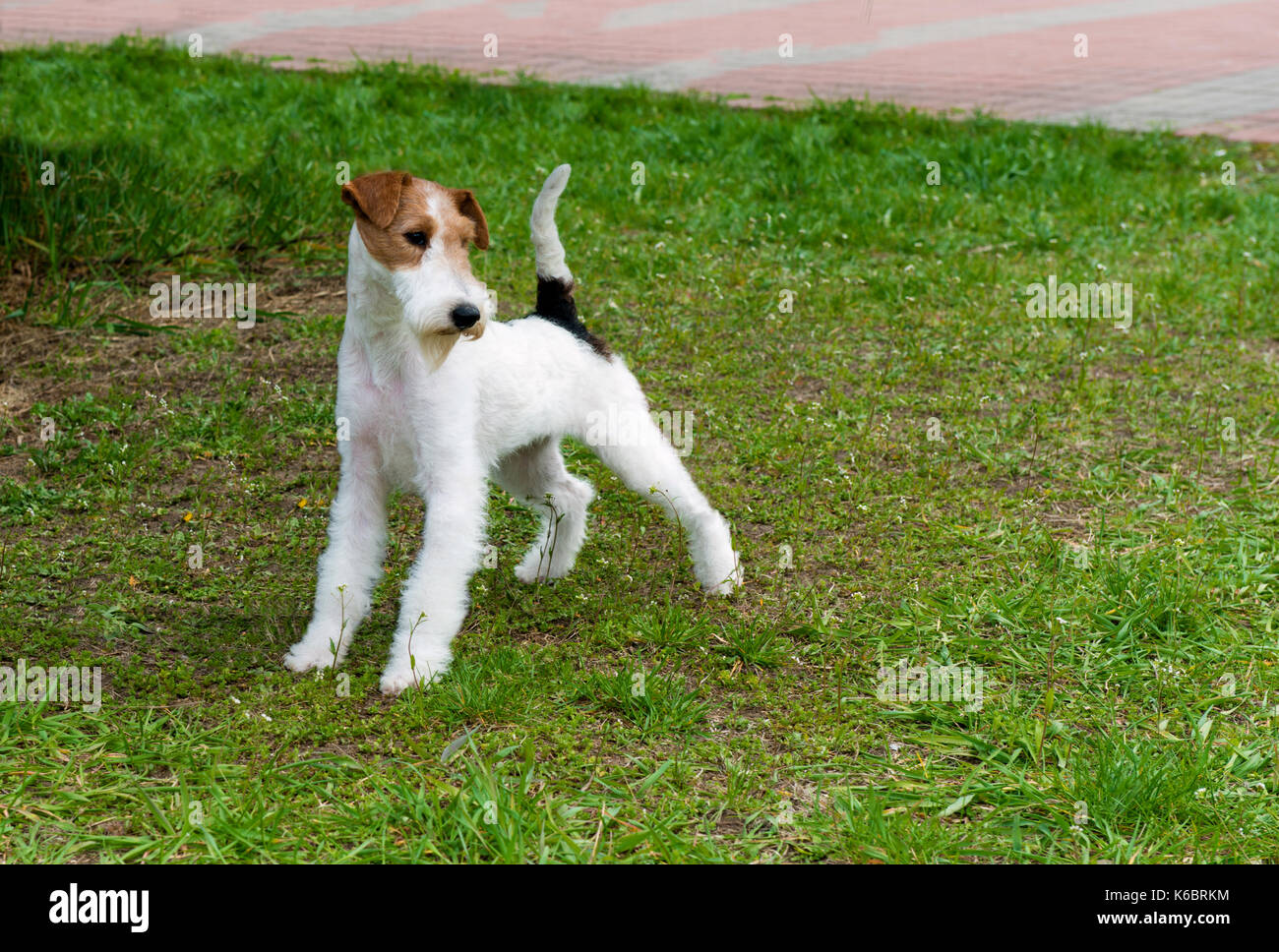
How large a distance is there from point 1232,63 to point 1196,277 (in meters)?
5.38

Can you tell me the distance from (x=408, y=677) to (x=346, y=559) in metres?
0.42

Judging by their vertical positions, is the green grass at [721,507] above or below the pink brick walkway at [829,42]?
below

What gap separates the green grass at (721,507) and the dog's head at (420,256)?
0.98 metres

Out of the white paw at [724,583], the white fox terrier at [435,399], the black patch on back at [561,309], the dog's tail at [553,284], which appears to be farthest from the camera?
the white paw at [724,583]

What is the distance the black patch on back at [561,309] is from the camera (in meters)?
3.99

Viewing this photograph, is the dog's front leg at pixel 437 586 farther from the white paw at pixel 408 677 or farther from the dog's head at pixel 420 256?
the dog's head at pixel 420 256

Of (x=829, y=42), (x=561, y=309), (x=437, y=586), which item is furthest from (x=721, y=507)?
(x=829, y=42)

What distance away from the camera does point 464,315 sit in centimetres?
316

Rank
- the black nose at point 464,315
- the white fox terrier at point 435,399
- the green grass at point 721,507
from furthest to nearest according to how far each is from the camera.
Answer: the white fox terrier at point 435,399, the black nose at point 464,315, the green grass at point 721,507

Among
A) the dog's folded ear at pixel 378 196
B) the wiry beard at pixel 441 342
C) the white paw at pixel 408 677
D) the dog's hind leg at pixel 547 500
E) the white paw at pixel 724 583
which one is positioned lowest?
the white paw at pixel 408 677

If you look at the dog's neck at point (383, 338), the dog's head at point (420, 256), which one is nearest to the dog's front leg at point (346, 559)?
the dog's neck at point (383, 338)

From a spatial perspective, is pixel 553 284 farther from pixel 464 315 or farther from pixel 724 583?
pixel 724 583

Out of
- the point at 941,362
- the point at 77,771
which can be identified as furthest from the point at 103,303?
the point at 941,362

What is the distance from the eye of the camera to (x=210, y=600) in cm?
405
